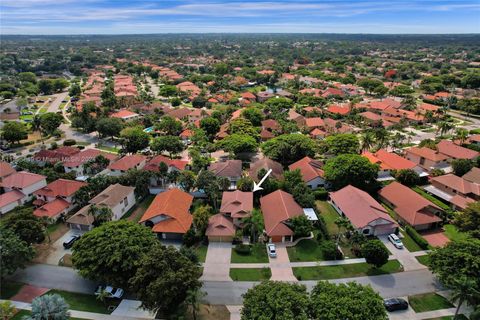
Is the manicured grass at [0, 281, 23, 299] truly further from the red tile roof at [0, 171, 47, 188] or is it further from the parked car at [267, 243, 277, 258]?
the parked car at [267, 243, 277, 258]

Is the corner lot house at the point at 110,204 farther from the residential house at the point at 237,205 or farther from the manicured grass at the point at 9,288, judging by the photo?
the residential house at the point at 237,205

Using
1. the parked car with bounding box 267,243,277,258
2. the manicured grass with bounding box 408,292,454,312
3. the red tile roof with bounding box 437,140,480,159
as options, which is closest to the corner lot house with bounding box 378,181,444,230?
the manicured grass with bounding box 408,292,454,312

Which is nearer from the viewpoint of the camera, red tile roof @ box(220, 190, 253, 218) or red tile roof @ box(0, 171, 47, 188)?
red tile roof @ box(220, 190, 253, 218)

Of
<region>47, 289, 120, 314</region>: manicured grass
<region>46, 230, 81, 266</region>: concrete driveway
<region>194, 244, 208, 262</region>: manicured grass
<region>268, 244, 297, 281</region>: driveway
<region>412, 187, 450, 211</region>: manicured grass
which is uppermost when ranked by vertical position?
<region>412, 187, 450, 211</region>: manicured grass

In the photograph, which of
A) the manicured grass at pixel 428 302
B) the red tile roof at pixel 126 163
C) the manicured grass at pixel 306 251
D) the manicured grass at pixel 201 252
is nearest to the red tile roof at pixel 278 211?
the manicured grass at pixel 306 251

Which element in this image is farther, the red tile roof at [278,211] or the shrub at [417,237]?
the red tile roof at [278,211]

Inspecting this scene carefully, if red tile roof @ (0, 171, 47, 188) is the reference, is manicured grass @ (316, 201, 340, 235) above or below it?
below

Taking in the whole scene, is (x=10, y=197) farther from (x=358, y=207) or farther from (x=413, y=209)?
(x=413, y=209)

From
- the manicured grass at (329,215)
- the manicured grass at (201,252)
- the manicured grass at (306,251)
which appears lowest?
the manicured grass at (201,252)
